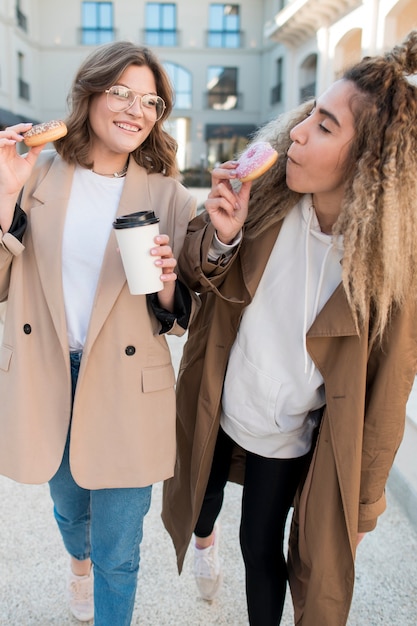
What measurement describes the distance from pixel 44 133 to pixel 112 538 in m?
1.24

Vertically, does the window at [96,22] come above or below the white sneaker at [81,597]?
above

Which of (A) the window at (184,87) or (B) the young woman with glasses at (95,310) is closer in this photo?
(B) the young woman with glasses at (95,310)

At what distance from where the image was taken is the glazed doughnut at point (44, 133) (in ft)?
4.74

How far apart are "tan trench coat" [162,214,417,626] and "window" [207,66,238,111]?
28882mm

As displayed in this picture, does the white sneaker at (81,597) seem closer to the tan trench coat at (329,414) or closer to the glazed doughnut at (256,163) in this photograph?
the tan trench coat at (329,414)

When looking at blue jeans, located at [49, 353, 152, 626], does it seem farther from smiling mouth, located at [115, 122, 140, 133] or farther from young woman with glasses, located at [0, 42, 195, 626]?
smiling mouth, located at [115, 122, 140, 133]

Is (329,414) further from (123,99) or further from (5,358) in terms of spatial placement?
(123,99)

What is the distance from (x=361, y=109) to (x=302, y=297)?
1.75 ft

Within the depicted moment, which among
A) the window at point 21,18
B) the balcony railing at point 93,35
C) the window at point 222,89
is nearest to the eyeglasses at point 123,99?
the window at point 21,18

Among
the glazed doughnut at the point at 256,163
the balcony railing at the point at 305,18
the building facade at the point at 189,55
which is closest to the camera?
the glazed doughnut at the point at 256,163

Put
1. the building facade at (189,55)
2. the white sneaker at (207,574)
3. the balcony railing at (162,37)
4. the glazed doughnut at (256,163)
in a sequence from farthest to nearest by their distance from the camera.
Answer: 1. the balcony railing at (162,37)
2. the building facade at (189,55)
3. the white sneaker at (207,574)
4. the glazed doughnut at (256,163)

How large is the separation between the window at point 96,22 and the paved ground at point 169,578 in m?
29.3

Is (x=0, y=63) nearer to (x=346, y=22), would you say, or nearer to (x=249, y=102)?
(x=249, y=102)

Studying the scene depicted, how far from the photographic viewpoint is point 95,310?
1.48 metres
